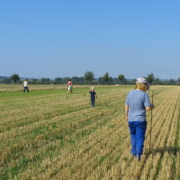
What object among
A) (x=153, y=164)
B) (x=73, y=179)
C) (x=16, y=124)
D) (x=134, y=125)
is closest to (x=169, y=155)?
(x=153, y=164)

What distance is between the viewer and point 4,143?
7137 millimetres

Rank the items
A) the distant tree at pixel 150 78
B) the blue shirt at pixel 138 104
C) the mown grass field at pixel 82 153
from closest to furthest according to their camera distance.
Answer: the mown grass field at pixel 82 153
the blue shirt at pixel 138 104
the distant tree at pixel 150 78

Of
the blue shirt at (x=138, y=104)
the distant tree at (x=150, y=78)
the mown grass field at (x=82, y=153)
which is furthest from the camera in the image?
the distant tree at (x=150, y=78)

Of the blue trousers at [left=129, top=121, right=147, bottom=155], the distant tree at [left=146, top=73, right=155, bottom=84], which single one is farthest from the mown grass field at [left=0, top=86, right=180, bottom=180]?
the distant tree at [left=146, top=73, right=155, bottom=84]

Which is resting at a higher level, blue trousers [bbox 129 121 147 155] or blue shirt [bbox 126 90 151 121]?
blue shirt [bbox 126 90 151 121]

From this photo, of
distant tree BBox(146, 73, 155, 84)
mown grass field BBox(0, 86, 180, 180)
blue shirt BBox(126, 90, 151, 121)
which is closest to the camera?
mown grass field BBox(0, 86, 180, 180)

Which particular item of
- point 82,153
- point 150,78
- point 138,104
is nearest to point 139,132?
point 138,104

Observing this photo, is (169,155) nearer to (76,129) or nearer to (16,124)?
(76,129)

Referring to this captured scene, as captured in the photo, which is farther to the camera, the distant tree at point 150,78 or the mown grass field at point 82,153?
the distant tree at point 150,78

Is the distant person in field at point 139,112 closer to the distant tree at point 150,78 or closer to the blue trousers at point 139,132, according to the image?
the blue trousers at point 139,132

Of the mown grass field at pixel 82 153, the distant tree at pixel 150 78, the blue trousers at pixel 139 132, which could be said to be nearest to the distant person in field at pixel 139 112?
the blue trousers at pixel 139 132

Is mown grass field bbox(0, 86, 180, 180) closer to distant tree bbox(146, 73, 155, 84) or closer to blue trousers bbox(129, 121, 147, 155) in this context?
blue trousers bbox(129, 121, 147, 155)

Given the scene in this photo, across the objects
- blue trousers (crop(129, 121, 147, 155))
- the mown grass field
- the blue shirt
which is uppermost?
the blue shirt

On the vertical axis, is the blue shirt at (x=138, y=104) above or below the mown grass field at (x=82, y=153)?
above
